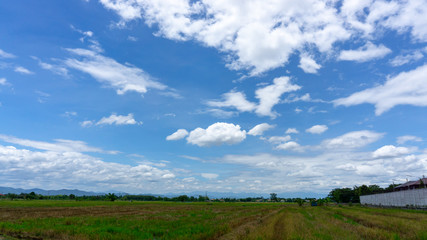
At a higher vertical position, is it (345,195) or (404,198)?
(404,198)

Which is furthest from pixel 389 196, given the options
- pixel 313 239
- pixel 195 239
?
pixel 195 239

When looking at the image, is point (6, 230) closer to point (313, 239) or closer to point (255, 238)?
point (255, 238)

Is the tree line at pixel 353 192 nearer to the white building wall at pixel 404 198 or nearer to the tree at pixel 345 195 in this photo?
the tree at pixel 345 195

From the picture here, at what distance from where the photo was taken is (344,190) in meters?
163

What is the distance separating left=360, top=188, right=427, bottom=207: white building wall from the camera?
53.5 m

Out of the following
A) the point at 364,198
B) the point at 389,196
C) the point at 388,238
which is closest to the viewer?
the point at 388,238

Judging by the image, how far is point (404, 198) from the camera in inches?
2457

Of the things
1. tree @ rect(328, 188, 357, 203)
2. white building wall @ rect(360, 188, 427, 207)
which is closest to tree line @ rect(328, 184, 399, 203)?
tree @ rect(328, 188, 357, 203)

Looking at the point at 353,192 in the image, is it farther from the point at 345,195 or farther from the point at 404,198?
the point at 404,198

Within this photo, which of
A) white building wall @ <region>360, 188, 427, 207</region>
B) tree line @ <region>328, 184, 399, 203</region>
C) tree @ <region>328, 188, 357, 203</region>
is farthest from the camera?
tree @ <region>328, 188, 357, 203</region>

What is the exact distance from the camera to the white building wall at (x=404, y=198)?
176 ft

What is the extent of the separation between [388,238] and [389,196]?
231ft

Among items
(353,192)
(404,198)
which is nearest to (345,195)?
(353,192)

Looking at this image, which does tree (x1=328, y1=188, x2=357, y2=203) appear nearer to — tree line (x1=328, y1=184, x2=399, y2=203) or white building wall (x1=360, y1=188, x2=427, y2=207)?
tree line (x1=328, y1=184, x2=399, y2=203)
